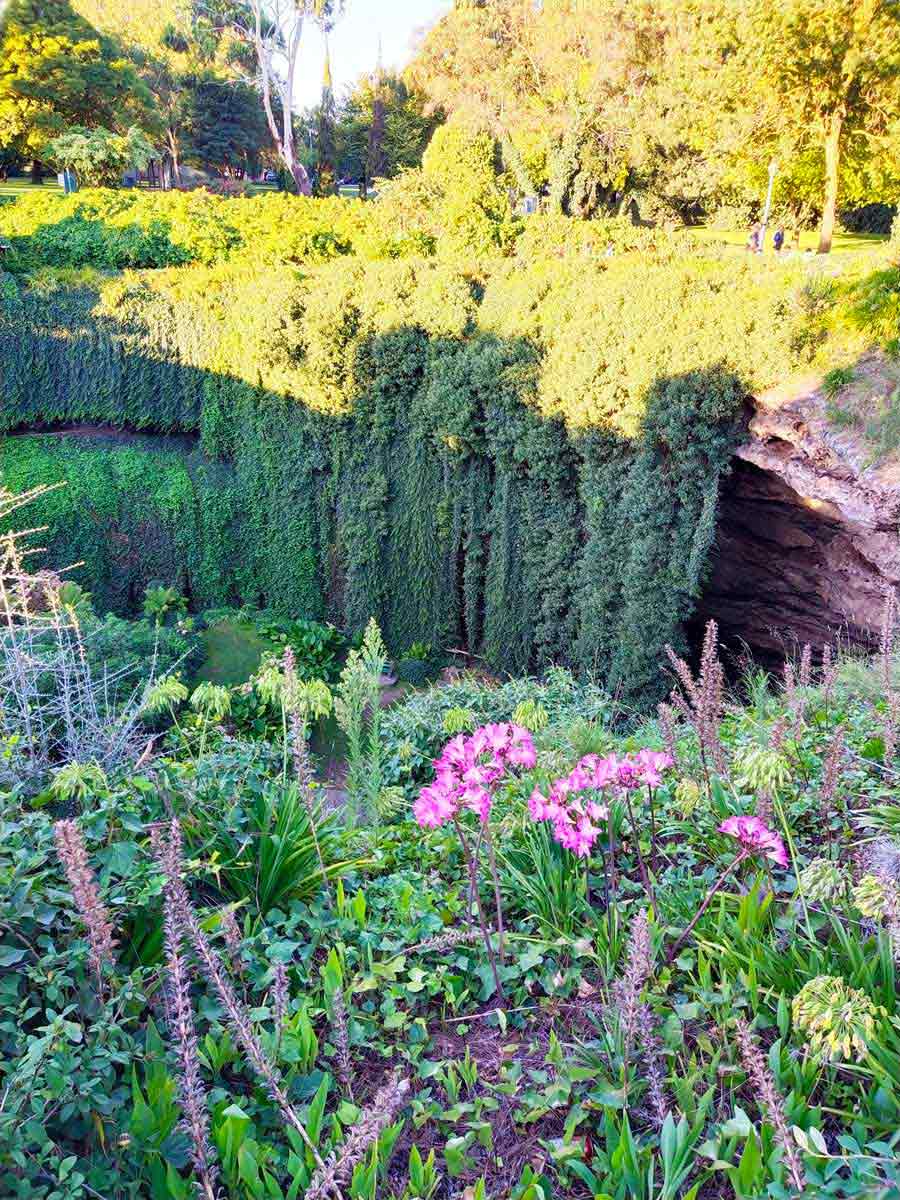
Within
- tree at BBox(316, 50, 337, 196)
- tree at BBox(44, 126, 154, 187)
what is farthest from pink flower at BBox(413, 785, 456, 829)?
tree at BBox(316, 50, 337, 196)

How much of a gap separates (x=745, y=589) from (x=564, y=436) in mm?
3041

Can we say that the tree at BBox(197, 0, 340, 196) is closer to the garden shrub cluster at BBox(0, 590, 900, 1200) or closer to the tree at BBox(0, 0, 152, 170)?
the tree at BBox(0, 0, 152, 170)

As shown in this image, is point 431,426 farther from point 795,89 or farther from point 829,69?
point 829,69

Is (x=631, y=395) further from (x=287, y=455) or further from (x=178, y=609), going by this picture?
(x=178, y=609)

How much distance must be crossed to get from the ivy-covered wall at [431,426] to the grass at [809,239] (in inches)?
206

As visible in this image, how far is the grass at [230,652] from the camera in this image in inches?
429

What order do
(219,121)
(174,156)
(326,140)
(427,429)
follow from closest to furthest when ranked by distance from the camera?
(427,429), (174,156), (326,140), (219,121)

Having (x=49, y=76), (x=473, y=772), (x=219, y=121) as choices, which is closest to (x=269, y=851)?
(x=473, y=772)

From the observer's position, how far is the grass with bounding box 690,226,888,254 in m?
15.1

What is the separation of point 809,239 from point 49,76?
69.8ft

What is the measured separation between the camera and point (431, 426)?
1142cm

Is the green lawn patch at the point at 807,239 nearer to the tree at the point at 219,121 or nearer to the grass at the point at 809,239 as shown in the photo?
the grass at the point at 809,239

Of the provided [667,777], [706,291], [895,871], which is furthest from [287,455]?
[895,871]

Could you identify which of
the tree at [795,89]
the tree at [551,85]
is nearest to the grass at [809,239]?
the tree at [795,89]
